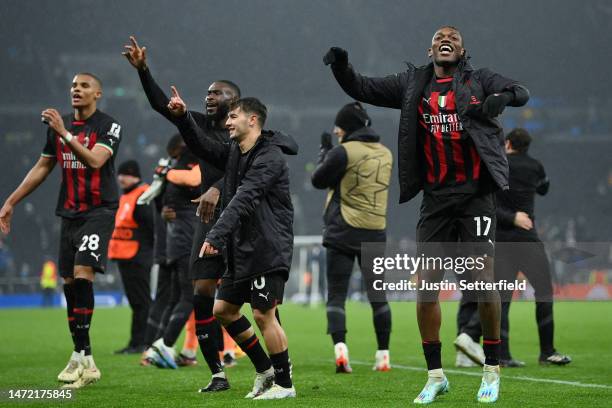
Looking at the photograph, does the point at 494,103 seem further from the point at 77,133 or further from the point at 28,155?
the point at 28,155

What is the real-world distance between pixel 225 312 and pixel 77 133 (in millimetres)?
1823

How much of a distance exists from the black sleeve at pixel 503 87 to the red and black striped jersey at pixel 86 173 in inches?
101

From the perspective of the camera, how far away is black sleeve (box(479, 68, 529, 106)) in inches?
204

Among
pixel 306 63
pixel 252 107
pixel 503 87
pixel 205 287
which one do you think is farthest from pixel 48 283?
pixel 503 87

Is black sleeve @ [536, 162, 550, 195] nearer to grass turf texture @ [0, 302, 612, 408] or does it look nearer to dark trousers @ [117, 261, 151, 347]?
grass turf texture @ [0, 302, 612, 408]

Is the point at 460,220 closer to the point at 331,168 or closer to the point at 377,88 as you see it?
the point at 377,88

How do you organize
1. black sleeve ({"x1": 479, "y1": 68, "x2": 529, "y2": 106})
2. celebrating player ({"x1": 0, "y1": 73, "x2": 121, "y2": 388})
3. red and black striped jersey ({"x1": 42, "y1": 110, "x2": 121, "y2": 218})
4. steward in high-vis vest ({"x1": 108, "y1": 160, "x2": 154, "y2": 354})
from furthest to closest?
steward in high-vis vest ({"x1": 108, "y1": 160, "x2": 154, "y2": 354}), red and black striped jersey ({"x1": 42, "y1": 110, "x2": 121, "y2": 218}), celebrating player ({"x1": 0, "y1": 73, "x2": 121, "y2": 388}), black sleeve ({"x1": 479, "y1": 68, "x2": 529, "y2": 106})

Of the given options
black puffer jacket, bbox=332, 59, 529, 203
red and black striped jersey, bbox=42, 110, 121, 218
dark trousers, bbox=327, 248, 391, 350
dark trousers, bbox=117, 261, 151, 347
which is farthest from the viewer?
dark trousers, bbox=117, 261, 151, 347

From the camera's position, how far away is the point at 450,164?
5480mm

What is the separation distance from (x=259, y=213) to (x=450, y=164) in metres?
1.07

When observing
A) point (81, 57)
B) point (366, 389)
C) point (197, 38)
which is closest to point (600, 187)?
point (197, 38)

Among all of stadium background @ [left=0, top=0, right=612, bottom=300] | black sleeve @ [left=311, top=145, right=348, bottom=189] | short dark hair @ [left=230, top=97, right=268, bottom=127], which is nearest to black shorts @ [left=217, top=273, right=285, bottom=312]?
short dark hair @ [left=230, top=97, right=268, bottom=127]

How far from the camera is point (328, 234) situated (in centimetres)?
812

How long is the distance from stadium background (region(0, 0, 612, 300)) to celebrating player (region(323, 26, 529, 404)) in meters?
27.7
